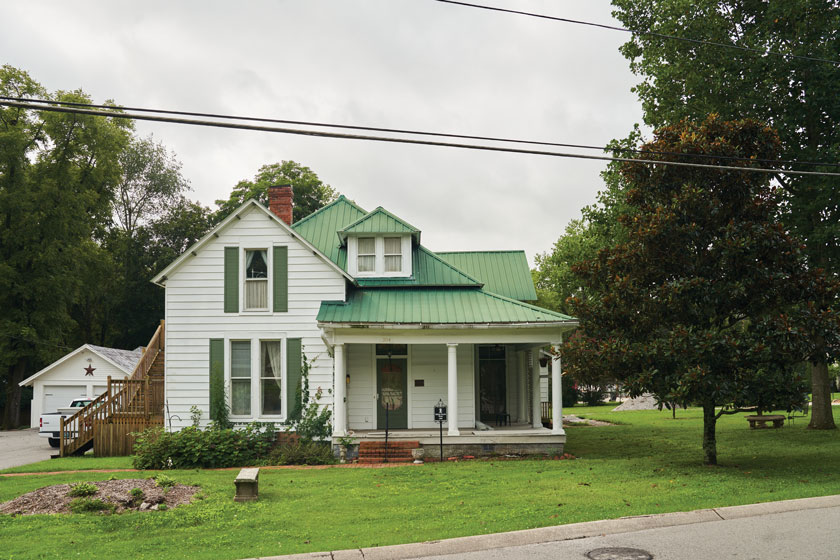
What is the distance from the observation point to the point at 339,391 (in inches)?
707

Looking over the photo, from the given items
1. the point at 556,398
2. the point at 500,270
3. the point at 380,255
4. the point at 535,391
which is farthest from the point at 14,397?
the point at 556,398

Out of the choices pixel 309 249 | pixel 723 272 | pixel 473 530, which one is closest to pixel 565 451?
pixel 723 272

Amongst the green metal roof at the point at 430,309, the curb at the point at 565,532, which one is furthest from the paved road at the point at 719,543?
the green metal roof at the point at 430,309

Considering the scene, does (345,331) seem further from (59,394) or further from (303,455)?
(59,394)

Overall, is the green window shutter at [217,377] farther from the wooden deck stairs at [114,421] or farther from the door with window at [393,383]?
the door with window at [393,383]

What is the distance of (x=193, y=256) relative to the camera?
63.6 feet

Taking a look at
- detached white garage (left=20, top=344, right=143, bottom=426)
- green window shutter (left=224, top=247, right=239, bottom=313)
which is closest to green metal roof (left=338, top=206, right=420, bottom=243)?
green window shutter (left=224, top=247, right=239, bottom=313)

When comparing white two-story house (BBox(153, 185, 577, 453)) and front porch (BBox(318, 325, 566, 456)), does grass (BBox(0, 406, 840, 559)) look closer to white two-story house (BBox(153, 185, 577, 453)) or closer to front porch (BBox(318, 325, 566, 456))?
front porch (BBox(318, 325, 566, 456))

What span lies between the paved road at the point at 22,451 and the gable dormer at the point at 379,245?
1092 centimetres

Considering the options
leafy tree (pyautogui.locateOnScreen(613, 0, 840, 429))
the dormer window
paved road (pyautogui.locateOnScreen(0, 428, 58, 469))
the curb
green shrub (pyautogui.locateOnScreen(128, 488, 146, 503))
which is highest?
leafy tree (pyautogui.locateOnScreen(613, 0, 840, 429))

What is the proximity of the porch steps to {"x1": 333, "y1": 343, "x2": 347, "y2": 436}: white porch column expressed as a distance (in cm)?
76

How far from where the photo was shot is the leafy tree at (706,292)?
13.0 meters

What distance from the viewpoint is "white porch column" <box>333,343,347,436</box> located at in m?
17.8

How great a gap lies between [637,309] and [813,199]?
999 cm
